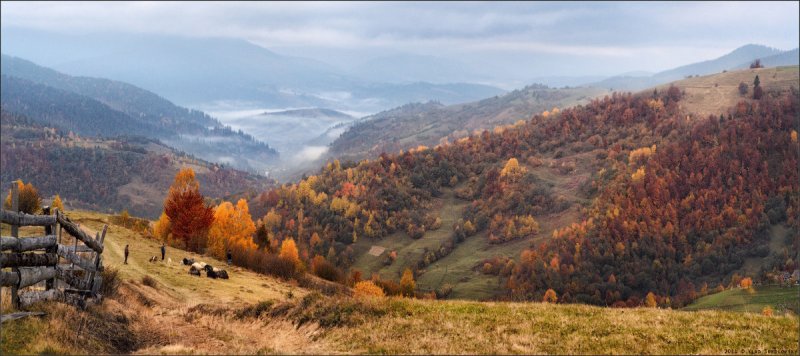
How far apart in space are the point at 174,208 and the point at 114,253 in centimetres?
3397

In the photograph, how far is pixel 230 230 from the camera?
11488cm

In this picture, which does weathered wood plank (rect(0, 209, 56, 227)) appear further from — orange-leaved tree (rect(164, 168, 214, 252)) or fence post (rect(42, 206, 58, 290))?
orange-leaved tree (rect(164, 168, 214, 252))

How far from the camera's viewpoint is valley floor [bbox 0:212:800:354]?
17953 millimetres

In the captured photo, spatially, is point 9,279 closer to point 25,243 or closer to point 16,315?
point 16,315

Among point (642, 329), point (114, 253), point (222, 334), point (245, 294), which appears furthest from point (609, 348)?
point (114, 253)

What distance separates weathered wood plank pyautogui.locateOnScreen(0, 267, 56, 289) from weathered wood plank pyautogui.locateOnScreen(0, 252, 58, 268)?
0.19m

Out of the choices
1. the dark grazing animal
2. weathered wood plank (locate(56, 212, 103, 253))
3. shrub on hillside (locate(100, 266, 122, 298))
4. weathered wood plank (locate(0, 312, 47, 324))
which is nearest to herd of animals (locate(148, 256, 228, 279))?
the dark grazing animal

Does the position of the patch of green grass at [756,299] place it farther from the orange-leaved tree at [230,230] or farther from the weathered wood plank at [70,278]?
the weathered wood plank at [70,278]

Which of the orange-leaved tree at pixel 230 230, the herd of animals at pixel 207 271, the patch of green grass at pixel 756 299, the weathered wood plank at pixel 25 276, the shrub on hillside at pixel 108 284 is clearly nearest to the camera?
the weathered wood plank at pixel 25 276

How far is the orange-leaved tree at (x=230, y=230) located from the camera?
9599 centimetres

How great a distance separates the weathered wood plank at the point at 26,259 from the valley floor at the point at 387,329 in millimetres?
1526

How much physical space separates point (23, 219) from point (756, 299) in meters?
166

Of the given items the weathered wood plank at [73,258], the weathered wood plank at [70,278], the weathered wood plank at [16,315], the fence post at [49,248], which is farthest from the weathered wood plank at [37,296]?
the weathered wood plank at [73,258]

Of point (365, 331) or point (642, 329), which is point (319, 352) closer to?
point (365, 331)
